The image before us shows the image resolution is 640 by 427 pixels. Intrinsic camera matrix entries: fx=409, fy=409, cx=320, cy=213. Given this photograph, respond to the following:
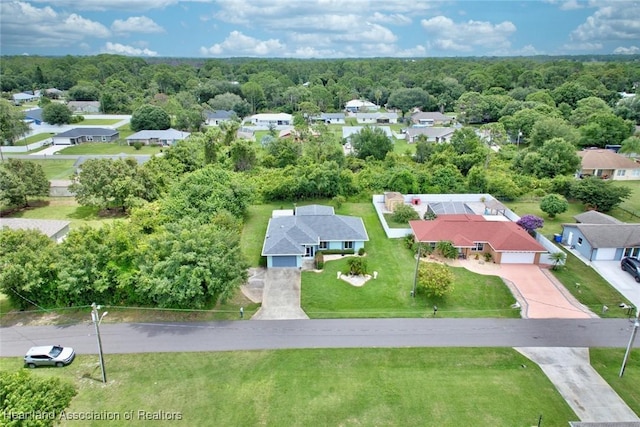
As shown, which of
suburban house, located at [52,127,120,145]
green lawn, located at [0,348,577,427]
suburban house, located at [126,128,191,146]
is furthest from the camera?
suburban house, located at [52,127,120,145]

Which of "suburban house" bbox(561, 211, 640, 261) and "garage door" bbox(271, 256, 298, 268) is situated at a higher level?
"suburban house" bbox(561, 211, 640, 261)

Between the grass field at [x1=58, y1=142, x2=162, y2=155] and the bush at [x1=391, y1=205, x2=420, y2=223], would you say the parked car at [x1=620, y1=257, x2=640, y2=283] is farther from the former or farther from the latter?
the grass field at [x1=58, y1=142, x2=162, y2=155]

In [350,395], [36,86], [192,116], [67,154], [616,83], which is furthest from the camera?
[36,86]

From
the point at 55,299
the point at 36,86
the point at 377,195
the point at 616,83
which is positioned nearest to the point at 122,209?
the point at 55,299

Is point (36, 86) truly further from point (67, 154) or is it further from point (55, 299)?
point (55, 299)

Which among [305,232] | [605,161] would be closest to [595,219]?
[605,161]

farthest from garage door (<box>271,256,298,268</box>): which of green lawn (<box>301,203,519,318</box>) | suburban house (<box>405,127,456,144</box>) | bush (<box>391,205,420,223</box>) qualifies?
suburban house (<box>405,127,456,144</box>)
